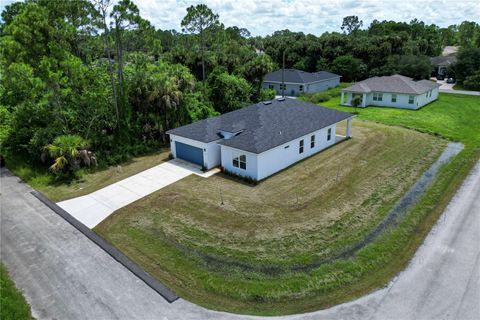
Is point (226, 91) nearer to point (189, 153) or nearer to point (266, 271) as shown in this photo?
point (189, 153)

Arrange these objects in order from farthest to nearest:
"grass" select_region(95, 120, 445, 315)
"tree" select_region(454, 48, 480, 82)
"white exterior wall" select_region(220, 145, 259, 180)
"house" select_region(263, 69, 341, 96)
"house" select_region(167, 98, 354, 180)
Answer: "tree" select_region(454, 48, 480, 82)
"house" select_region(263, 69, 341, 96)
"house" select_region(167, 98, 354, 180)
"white exterior wall" select_region(220, 145, 259, 180)
"grass" select_region(95, 120, 445, 315)

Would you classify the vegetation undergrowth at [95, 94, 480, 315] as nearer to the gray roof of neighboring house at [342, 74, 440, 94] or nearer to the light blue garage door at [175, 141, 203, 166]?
the light blue garage door at [175, 141, 203, 166]

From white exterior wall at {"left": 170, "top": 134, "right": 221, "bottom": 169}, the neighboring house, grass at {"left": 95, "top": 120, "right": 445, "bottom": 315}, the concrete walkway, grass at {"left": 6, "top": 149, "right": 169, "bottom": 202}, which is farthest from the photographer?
the neighboring house

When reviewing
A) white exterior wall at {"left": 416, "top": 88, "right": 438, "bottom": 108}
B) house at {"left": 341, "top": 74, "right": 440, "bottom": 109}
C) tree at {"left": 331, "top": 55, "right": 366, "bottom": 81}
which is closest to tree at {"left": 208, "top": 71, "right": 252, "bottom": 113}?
house at {"left": 341, "top": 74, "right": 440, "bottom": 109}

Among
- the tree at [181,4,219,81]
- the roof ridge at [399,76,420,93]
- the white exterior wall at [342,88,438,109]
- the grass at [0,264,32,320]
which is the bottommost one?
the grass at [0,264,32,320]

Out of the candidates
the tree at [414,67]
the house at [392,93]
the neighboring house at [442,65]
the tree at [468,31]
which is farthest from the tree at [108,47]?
the tree at [468,31]

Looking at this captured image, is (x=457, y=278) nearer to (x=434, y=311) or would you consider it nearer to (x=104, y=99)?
(x=434, y=311)

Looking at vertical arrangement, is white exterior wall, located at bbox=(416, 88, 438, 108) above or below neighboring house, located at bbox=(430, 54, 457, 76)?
below

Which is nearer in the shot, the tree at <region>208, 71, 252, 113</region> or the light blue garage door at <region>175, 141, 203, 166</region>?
the light blue garage door at <region>175, 141, 203, 166</region>
